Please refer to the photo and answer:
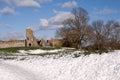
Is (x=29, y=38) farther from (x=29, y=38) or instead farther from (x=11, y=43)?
(x=11, y=43)

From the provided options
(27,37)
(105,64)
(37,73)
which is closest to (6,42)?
(27,37)

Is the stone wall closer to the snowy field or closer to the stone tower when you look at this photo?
the stone tower

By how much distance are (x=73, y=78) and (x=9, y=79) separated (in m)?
3.52

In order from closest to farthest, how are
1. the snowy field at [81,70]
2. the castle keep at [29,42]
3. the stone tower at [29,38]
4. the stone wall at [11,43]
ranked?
the snowy field at [81,70]
the stone wall at [11,43]
the castle keep at [29,42]
the stone tower at [29,38]

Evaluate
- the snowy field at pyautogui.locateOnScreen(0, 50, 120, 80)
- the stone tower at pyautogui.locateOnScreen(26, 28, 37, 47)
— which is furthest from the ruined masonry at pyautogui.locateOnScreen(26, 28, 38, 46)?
the snowy field at pyautogui.locateOnScreen(0, 50, 120, 80)

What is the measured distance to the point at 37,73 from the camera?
16.5 m

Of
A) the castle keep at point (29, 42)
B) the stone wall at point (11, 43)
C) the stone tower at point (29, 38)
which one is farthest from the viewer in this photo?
the stone tower at point (29, 38)

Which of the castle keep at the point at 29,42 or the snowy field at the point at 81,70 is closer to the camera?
the snowy field at the point at 81,70

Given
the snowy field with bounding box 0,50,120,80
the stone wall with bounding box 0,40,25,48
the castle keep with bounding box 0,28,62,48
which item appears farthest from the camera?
the castle keep with bounding box 0,28,62,48

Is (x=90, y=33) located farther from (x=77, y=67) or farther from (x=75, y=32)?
(x=77, y=67)

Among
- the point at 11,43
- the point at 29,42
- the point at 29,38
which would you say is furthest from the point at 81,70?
the point at 29,38

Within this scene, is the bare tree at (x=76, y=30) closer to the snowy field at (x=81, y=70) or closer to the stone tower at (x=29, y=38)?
the stone tower at (x=29, y=38)

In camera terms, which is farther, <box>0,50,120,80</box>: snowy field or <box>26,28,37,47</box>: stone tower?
<box>26,28,37,47</box>: stone tower

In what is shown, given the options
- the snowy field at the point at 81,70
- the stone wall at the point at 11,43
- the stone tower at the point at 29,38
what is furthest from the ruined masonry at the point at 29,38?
the snowy field at the point at 81,70
